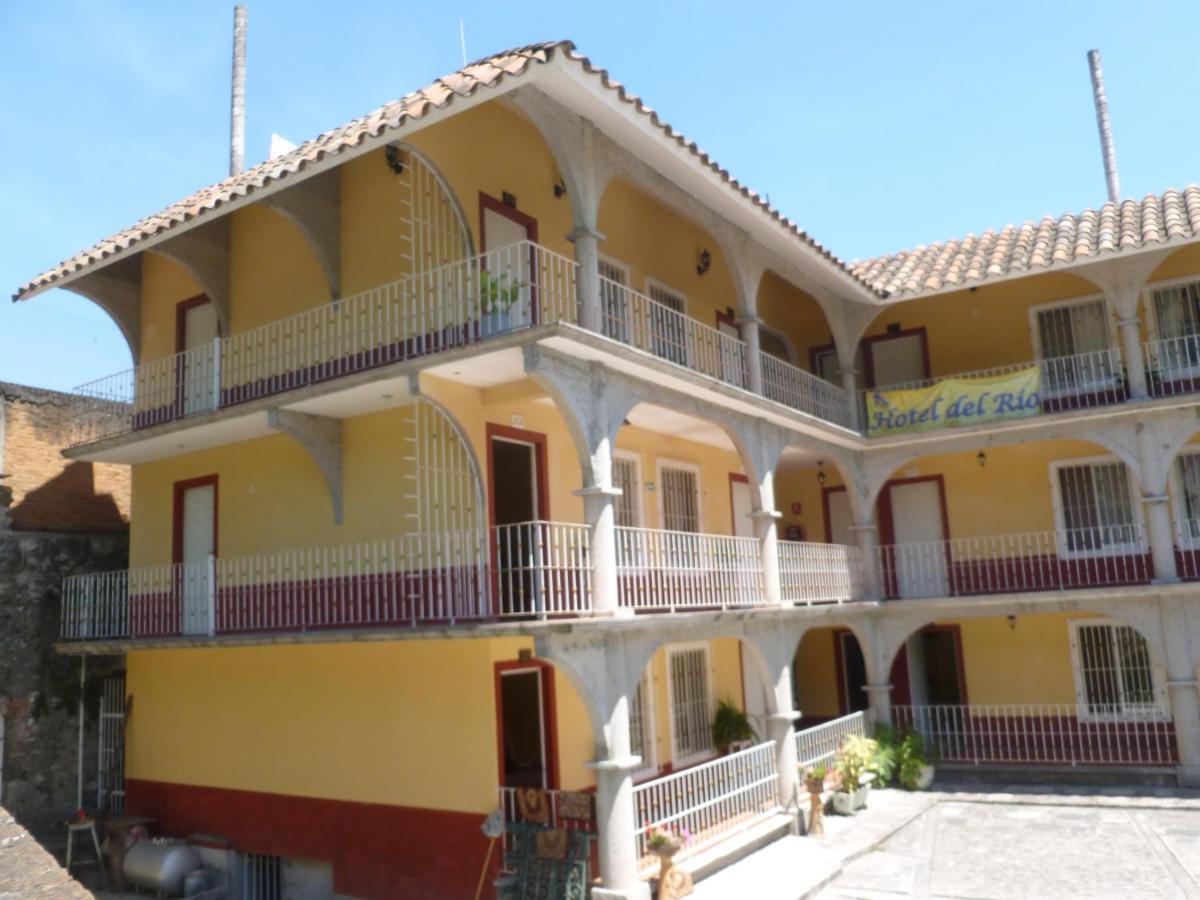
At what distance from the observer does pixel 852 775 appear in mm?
15070

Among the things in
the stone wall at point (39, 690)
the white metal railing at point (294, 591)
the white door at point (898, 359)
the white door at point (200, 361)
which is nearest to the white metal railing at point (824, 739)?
the white metal railing at point (294, 591)

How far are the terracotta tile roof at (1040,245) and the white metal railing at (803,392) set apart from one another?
2.08m

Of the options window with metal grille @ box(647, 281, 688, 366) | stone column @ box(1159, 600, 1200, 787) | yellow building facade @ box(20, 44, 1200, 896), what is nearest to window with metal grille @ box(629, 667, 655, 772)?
yellow building facade @ box(20, 44, 1200, 896)

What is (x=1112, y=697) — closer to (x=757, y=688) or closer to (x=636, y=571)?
(x=757, y=688)

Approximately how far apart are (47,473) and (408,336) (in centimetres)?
857

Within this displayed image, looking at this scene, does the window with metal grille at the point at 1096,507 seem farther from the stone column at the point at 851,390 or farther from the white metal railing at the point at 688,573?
the white metal railing at the point at 688,573

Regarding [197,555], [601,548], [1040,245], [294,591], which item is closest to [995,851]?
[601,548]

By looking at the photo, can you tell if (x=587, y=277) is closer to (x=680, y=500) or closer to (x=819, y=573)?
(x=680, y=500)

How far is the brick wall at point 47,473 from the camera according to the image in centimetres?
1641

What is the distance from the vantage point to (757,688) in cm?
1838

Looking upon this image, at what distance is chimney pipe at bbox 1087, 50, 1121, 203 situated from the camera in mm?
28219

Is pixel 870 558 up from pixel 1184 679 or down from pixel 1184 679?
up

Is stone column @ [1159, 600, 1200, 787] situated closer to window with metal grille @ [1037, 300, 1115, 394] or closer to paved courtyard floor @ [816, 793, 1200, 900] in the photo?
paved courtyard floor @ [816, 793, 1200, 900]

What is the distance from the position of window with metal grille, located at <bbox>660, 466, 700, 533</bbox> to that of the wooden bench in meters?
6.40
